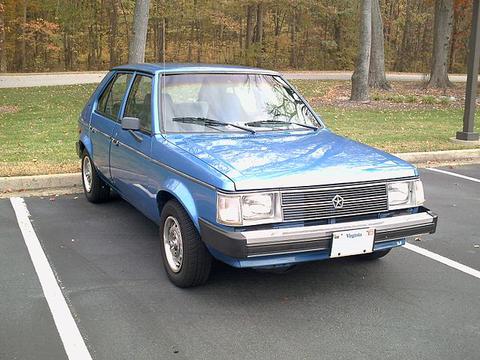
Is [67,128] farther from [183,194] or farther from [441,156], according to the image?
[183,194]

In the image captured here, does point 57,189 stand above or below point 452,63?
below

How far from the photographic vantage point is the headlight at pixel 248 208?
3660 millimetres

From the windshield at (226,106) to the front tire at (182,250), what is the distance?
0.82 m

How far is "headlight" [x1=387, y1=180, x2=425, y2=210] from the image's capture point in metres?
4.08

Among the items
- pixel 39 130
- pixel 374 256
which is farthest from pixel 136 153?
pixel 39 130

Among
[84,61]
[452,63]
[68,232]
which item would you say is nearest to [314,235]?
[68,232]

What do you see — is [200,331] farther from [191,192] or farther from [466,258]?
[466,258]

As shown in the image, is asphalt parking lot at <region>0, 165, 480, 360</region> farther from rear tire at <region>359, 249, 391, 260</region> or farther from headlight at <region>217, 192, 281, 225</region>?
headlight at <region>217, 192, 281, 225</region>

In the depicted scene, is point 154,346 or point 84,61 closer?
point 154,346

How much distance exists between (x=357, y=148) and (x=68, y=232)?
2867 mm

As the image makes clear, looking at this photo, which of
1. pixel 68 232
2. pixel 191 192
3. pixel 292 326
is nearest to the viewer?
pixel 292 326

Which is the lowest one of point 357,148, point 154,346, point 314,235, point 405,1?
point 154,346

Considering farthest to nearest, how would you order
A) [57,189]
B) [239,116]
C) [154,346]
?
[57,189], [239,116], [154,346]

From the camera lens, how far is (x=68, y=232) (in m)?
5.53
